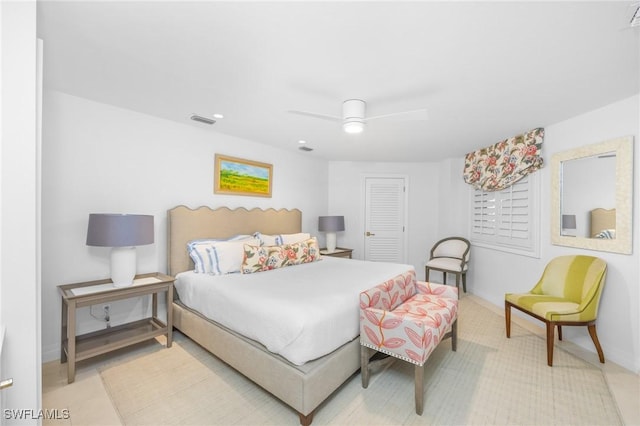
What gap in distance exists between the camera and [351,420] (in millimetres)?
1778

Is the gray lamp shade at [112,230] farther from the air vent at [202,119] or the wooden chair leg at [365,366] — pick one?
the wooden chair leg at [365,366]

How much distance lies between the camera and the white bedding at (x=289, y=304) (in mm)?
1809

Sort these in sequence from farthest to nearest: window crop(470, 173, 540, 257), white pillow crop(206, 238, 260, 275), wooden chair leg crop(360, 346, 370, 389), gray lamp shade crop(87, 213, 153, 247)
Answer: window crop(470, 173, 540, 257) < white pillow crop(206, 238, 260, 275) < gray lamp shade crop(87, 213, 153, 247) < wooden chair leg crop(360, 346, 370, 389)

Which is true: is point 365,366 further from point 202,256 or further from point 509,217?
point 509,217

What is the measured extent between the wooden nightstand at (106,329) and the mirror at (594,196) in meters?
4.15

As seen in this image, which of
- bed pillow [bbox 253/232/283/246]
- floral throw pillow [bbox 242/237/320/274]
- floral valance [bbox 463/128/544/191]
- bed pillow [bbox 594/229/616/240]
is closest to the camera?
bed pillow [bbox 594/229/616/240]

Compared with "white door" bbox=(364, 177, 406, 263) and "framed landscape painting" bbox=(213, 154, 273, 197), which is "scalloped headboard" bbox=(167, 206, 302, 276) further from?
"white door" bbox=(364, 177, 406, 263)

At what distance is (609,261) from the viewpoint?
2596mm

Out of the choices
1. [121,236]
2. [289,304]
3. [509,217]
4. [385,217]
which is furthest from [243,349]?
[385,217]

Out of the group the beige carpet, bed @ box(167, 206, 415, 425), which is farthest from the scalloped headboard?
the beige carpet

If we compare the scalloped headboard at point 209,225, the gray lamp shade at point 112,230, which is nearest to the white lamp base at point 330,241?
the scalloped headboard at point 209,225

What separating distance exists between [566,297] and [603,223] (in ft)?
2.59

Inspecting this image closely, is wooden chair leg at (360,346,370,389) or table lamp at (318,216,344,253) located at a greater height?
table lamp at (318,216,344,253)

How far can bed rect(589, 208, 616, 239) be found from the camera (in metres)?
2.57
